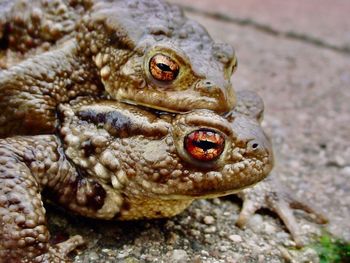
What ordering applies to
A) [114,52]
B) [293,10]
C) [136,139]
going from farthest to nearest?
[293,10], [114,52], [136,139]

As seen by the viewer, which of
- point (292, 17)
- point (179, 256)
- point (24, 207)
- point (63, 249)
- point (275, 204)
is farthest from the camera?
point (292, 17)

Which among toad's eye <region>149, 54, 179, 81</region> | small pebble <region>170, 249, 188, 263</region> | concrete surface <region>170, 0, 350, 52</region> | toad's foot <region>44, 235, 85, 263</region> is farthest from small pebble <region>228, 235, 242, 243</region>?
concrete surface <region>170, 0, 350, 52</region>

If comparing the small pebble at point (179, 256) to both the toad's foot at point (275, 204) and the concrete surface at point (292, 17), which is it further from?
the concrete surface at point (292, 17)

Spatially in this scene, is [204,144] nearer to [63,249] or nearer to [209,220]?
[209,220]

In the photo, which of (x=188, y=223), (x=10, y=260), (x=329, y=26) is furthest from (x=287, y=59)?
(x=10, y=260)

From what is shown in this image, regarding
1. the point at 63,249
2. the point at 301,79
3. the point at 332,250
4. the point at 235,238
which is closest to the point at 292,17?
the point at 301,79

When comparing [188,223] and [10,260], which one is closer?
[10,260]

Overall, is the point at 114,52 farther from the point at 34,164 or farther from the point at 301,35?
the point at 301,35
